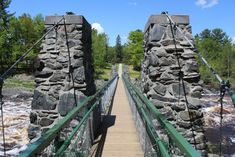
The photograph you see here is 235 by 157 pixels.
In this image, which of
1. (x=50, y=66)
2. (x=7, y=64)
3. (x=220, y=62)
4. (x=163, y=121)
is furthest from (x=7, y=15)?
(x=163, y=121)

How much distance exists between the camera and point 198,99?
25.3 ft

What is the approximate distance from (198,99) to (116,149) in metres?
2.07

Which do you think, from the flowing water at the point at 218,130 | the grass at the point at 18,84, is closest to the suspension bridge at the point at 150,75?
the flowing water at the point at 218,130

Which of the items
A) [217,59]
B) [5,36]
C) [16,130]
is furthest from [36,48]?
[217,59]

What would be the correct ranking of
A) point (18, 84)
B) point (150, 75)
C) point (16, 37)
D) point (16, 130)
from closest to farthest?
point (150, 75) → point (16, 130) → point (18, 84) → point (16, 37)

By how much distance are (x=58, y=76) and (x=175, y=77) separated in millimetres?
2433

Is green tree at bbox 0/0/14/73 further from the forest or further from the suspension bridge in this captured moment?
the suspension bridge

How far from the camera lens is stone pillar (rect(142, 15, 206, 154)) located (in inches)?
301

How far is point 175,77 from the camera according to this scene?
25.1ft

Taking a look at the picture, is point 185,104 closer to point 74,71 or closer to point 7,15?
point 74,71

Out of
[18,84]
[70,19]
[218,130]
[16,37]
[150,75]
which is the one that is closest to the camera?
[70,19]

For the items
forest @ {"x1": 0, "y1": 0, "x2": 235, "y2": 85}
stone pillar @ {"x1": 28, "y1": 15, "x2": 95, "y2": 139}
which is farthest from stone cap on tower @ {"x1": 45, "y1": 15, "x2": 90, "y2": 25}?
forest @ {"x1": 0, "y1": 0, "x2": 235, "y2": 85}

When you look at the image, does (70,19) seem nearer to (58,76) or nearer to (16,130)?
(58,76)

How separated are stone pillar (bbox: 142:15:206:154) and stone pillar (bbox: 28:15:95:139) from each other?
152 centimetres
